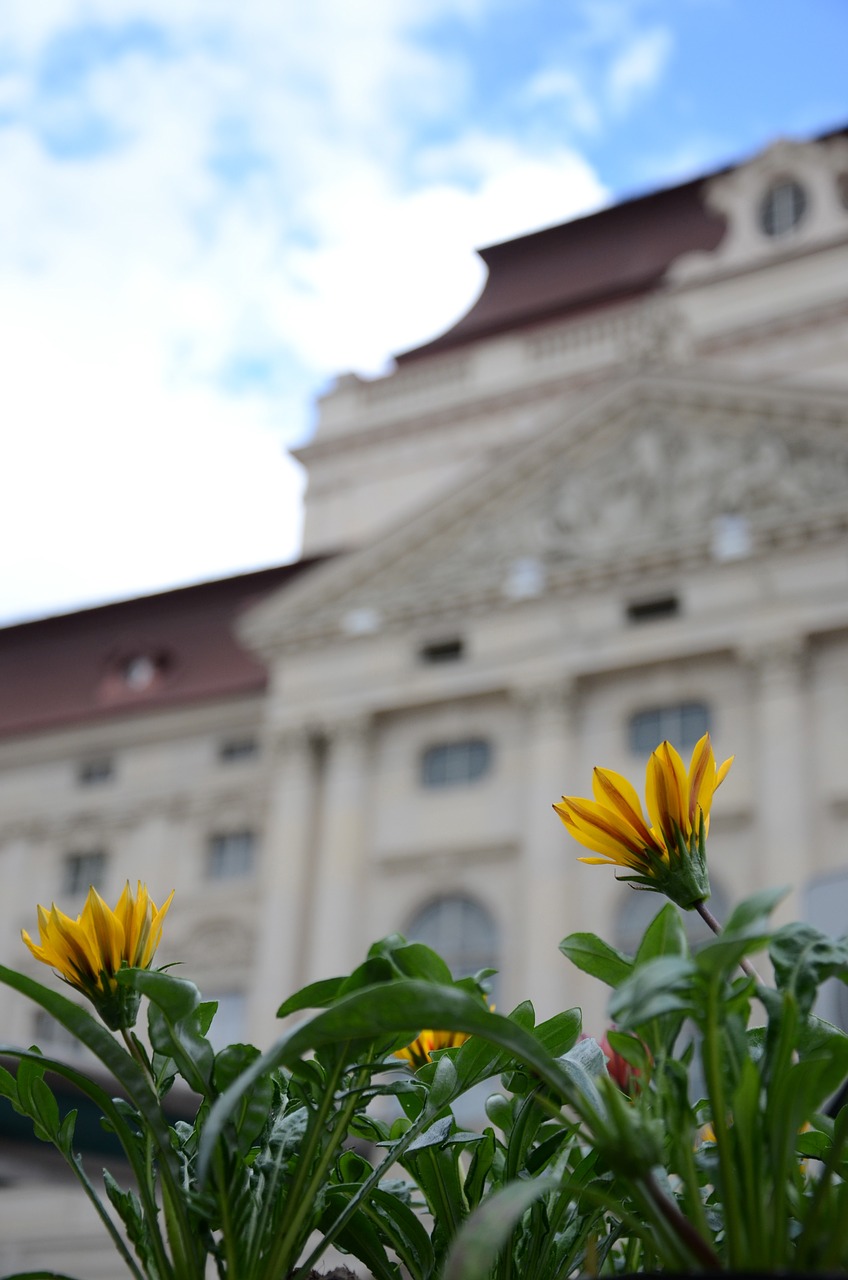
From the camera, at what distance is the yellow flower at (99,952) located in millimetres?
2512

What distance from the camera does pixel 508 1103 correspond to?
2613 millimetres

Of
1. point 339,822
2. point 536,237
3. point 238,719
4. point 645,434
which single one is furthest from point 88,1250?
point 536,237

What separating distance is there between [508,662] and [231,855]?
7956 millimetres

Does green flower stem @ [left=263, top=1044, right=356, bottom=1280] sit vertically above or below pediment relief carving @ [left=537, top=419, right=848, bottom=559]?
below

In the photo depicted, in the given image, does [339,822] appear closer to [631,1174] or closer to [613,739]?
[613,739]

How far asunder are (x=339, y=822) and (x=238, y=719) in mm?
5607

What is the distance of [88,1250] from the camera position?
2330 cm

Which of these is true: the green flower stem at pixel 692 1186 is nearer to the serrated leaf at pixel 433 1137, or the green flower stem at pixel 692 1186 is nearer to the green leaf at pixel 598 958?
the green leaf at pixel 598 958

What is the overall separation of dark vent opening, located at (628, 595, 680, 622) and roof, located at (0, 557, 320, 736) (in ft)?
29.0

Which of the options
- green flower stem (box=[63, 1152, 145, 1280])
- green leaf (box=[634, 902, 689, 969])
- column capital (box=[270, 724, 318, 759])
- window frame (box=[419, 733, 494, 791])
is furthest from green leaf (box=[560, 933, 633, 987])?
column capital (box=[270, 724, 318, 759])

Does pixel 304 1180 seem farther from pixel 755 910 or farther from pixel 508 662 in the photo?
pixel 508 662

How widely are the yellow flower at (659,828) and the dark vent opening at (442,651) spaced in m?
25.1

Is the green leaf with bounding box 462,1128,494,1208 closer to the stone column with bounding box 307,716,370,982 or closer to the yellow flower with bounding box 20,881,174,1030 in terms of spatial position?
the yellow flower with bounding box 20,881,174,1030

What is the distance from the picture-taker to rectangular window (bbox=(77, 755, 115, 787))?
33.2m
